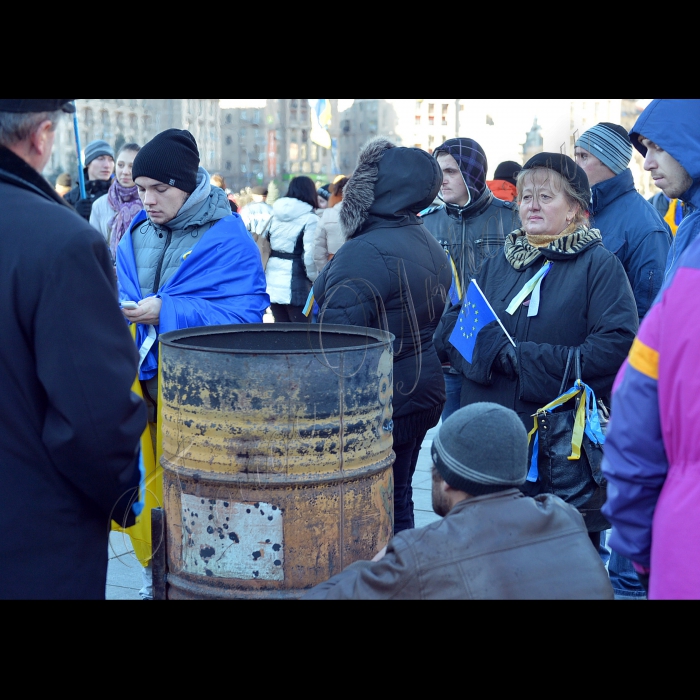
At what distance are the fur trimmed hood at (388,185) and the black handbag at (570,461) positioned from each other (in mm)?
980

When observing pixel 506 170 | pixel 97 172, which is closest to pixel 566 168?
pixel 506 170

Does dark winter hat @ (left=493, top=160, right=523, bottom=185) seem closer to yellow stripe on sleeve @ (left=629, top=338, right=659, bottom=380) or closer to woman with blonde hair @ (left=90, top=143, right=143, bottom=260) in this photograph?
woman with blonde hair @ (left=90, top=143, right=143, bottom=260)

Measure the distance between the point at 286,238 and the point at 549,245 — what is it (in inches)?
205

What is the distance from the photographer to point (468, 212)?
5.56 metres

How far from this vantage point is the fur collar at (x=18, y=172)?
1.88 m

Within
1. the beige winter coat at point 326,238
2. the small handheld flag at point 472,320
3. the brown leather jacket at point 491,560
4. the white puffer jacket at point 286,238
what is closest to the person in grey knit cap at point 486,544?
the brown leather jacket at point 491,560

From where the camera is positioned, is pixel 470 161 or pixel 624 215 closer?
pixel 624 215

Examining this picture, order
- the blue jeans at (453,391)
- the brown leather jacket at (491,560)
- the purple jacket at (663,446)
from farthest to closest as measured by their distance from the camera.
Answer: the blue jeans at (453,391), the brown leather jacket at (491,560), the purple jacket at (663,446)

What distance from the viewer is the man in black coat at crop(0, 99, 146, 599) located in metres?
1.80

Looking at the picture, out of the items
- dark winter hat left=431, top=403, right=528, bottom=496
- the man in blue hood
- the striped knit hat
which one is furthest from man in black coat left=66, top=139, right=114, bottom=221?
dark winter hat left=431, top=403, right=528, bottom=496

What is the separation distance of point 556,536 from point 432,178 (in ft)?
6.56

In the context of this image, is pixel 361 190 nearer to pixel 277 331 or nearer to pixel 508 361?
pixel 277 331

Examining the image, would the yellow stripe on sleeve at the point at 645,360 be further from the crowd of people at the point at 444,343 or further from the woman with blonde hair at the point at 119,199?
the woman with blonde hair at the point at 119,199

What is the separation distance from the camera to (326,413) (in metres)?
2.44
